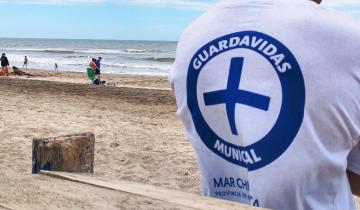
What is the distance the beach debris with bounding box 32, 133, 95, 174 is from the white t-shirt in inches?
37.8

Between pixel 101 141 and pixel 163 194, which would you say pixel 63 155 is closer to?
pixel 163 194

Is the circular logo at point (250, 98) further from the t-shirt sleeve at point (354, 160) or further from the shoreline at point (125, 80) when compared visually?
the shoreline at point (125, 80)

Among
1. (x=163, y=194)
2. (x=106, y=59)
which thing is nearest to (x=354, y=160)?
(x=163, y=194)

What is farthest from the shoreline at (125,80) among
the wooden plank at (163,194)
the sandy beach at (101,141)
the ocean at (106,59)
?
the wooden plank at (163,194)

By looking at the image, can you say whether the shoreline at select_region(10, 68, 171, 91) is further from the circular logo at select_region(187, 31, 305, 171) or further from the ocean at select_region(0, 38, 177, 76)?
the circular logo at select_region(187, 31, 305, 171)

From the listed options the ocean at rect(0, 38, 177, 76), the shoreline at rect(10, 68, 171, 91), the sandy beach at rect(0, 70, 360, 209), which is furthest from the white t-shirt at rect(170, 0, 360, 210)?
the ocean at rect(0, 38, 177, 76)

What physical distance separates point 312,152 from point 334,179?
0.11m

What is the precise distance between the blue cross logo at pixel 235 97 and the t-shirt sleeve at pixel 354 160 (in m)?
0.25

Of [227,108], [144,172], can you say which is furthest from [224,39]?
[144,172]

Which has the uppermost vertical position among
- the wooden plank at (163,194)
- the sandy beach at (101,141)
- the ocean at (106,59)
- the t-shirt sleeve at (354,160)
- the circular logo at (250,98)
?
the circular logo at (250,98)

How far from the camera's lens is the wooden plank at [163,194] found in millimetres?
1423

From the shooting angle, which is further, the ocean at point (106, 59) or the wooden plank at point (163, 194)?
the ocean at point (106, 59)

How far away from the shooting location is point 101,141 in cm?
807

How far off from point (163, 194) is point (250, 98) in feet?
1.53
